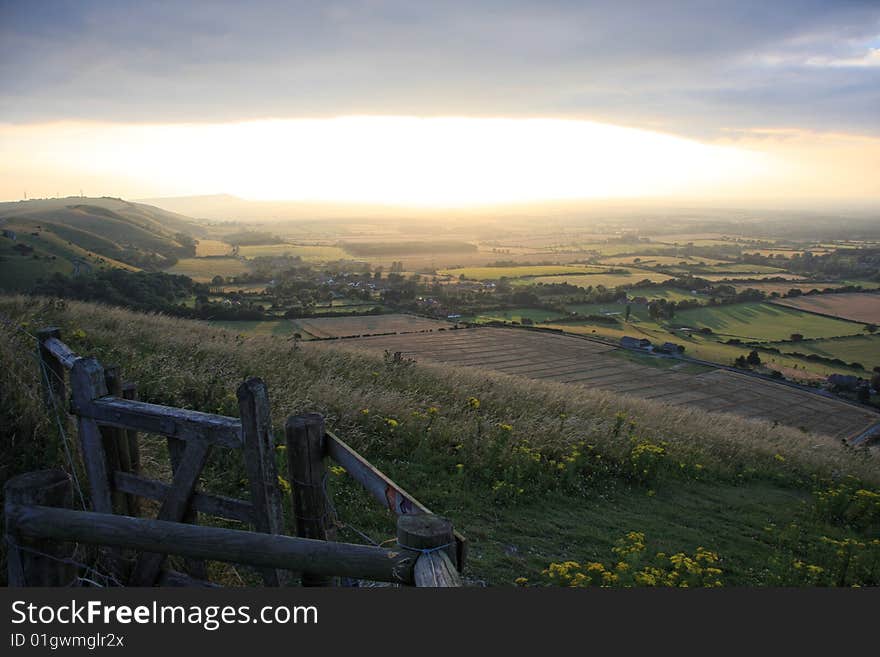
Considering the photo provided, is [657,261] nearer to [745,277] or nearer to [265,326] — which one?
[745,277]

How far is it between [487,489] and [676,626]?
546 cm

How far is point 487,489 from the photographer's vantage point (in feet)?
26.6

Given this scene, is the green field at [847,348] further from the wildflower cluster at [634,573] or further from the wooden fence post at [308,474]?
the wooden fence post at [308,474]

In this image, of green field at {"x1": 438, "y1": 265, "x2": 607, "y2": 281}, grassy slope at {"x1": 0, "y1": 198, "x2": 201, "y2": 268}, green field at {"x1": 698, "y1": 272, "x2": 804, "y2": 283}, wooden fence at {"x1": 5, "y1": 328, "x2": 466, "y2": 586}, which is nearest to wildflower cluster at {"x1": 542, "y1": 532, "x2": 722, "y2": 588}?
wooden fence at {"x1": 5, "y1": 328, "x2": 466, "y2": 586}

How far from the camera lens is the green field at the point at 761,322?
4619 centimetres

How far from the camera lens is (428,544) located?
261cm

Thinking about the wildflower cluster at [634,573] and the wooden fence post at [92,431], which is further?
the wildflower cluster at [634,573]

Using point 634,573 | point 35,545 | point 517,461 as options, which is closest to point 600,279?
point 517,461

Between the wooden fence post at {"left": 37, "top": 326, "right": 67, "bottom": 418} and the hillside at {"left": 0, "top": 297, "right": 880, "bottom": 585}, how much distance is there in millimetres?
366

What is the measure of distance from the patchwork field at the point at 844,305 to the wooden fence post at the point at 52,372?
60.7 m

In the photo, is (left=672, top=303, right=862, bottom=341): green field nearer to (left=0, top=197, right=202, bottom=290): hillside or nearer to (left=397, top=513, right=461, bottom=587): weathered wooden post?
(left=397, top=513, right=461, bottom=587): weathered wooden post

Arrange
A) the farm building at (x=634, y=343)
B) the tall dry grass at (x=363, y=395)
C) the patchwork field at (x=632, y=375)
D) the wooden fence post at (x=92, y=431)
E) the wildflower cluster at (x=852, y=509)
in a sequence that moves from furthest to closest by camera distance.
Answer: the farm building at (x=634, y=343), the patchwork field at (x=632, y=375), the wildflower cluster at (x=852, y=509), the tall dry grass at (x=363, y=395), the wooden fence post at (x=92, y=431)

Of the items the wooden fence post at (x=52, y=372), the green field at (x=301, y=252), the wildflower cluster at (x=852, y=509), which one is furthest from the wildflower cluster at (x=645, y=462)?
the green field at (x=301, y=252)

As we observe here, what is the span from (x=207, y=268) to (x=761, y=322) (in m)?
68.1
